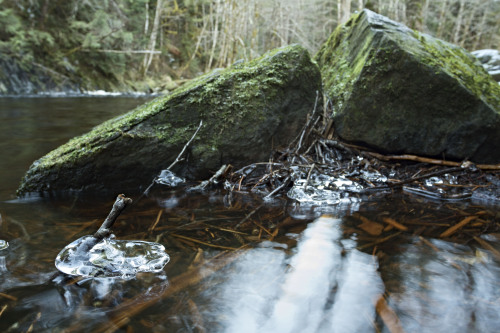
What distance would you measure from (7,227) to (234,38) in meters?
20.1

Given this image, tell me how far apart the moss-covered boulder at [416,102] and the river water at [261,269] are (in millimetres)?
973

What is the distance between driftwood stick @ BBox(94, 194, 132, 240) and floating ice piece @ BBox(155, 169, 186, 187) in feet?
5.42

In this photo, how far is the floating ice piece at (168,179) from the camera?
3.36 meters

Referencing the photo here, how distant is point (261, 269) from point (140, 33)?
26.3 metres

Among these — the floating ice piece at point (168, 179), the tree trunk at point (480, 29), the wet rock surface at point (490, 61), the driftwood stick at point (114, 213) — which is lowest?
the floating ice piece at point (168, 179)

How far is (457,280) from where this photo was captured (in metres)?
1.79

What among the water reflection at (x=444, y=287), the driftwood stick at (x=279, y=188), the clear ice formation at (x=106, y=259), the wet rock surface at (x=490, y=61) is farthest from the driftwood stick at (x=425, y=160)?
the wet rock surface at (x=490, y=61)

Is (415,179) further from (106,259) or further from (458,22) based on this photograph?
(458,22)

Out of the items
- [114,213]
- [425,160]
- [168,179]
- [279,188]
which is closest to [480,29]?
[425,160]

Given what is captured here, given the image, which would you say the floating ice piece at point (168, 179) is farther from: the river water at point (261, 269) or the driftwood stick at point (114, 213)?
the driftwood stick at point (114, 213)

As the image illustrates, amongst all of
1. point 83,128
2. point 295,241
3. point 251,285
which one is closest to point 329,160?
point 295,241

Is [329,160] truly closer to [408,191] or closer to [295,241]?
[408,191]

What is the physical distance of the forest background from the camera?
1524 centimetres

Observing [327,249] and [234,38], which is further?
[234,38]
